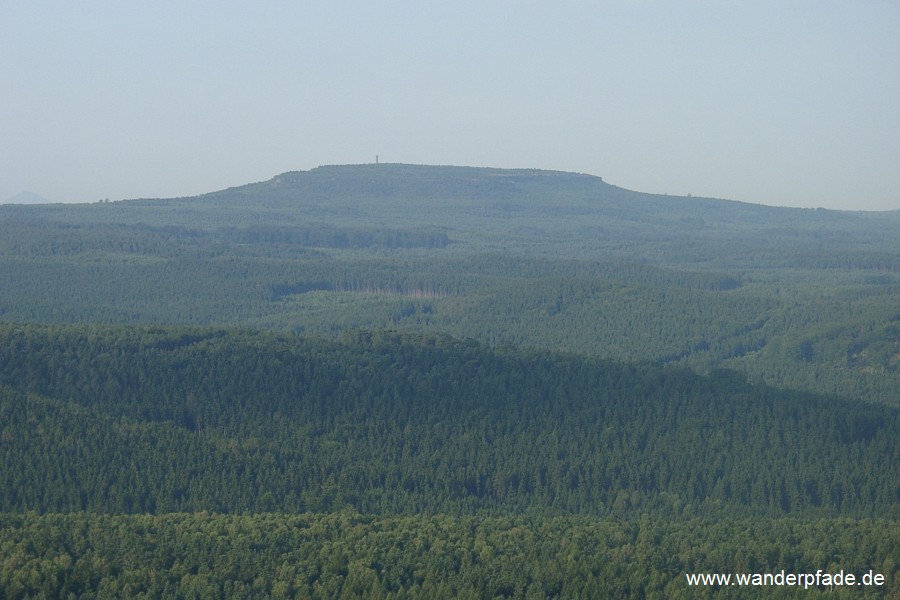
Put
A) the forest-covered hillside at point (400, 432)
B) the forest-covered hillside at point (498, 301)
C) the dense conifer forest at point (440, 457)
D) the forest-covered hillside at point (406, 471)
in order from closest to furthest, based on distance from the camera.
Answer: the forest-covered hillside at point (406, 471) → the dense conifer forest at point (440, 457) → the forest-covered hillside at point (400, 432) → the forest-covered hillside at point (498, 301)

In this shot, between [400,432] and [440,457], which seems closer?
[440,457]

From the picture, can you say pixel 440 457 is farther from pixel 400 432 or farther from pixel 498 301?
pixel 498 301

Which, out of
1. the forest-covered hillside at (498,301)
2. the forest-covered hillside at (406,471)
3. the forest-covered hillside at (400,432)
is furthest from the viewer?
the forest-covered hillside at (498,301)

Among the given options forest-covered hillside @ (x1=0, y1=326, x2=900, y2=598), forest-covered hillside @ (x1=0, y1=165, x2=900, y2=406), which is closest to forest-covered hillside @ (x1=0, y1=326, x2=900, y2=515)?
forest-covered hillside @ (x1=0, y1=326, x2=900, y2=598)

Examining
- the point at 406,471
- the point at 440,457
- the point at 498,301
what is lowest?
the point at 406,471

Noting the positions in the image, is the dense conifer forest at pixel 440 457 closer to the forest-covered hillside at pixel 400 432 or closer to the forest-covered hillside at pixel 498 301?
the forest-covered hillside at pixel 400 432

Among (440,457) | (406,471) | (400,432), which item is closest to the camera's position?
(406,471)

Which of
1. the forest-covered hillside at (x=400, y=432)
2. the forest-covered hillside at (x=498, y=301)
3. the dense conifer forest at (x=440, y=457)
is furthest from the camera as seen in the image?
the forest-covered hillside at (x=498, y=301)

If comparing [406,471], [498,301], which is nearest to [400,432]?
[406,471]

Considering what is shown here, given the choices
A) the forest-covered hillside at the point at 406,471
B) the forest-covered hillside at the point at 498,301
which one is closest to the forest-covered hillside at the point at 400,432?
the forest-covered hillside at the point at 406,471

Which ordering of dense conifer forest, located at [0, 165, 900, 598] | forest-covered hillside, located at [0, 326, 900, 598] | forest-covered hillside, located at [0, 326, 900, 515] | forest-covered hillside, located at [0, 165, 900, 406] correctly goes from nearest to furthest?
forest-covered hillside, located at [0, 326, 900, 598], dense conifer forest, located at [0, 165, 900, 598], forest-covered hillside, located at [0, 326, 900, 515], forest-covered hillside, located at [0, 165, 900, 406]

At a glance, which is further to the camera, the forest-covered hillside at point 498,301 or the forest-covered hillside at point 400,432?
the forest-covered hillside at point 498,301

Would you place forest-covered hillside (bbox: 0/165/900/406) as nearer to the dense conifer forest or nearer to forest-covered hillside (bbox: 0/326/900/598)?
the dense conifer forest

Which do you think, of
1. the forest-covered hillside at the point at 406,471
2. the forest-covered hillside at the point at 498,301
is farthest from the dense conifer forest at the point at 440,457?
the forest-covered hillside at the point at 498,301
